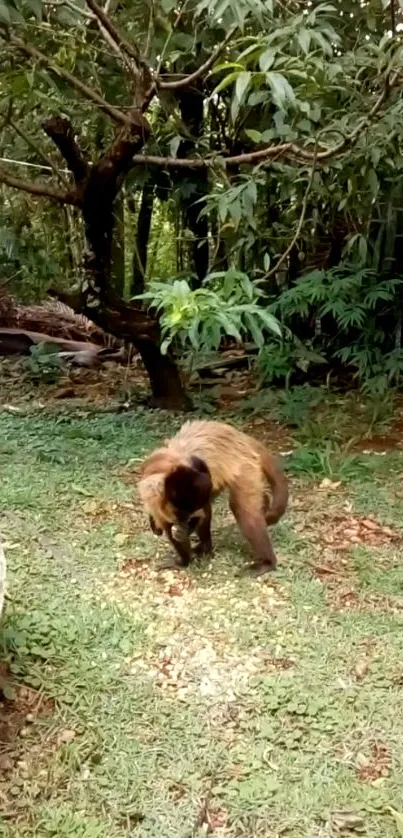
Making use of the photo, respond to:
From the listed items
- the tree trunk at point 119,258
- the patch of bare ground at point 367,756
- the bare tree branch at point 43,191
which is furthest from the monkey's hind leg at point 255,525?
the tree trunk at point 119,258

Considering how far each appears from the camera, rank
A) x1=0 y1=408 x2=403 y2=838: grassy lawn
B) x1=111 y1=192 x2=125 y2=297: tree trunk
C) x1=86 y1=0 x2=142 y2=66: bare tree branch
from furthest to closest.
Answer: x1=111 y1=192 x2=125 y2=297: tree trunk, x1=86 y1=0 x2=142 y2=66: bare tree branch, x1=0 y1=408 x2=403 y2=838: grassy lawn

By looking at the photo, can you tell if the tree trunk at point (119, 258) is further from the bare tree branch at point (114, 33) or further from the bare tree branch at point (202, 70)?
the bare tree branch at point (114, 33)

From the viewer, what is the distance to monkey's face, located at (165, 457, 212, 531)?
3.09 metres

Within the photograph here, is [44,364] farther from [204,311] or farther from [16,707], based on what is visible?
[16,707]

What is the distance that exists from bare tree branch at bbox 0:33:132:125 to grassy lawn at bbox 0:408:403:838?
1610 mm

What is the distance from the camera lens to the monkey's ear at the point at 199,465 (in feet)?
10.3

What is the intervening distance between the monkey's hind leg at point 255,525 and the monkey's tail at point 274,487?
0.09m

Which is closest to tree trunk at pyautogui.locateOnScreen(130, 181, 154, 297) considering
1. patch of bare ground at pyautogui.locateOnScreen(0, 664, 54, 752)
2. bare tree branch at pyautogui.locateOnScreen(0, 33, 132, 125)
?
bare tree branch at pyautogui.locateOnScreen(0, 33, 132, 125)

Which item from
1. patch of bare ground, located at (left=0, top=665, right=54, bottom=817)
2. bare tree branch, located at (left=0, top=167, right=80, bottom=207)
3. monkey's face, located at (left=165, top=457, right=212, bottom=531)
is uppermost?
bare tree branch, located at (left=0, top=167, right=80, bottom=207)

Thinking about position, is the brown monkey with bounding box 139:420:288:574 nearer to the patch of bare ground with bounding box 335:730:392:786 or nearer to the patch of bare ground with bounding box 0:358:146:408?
the patch of bare ground with bounding box 335:730:392:786

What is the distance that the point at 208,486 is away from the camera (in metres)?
3.14

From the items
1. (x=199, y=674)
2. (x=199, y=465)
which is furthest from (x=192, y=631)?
(x=199, y=465)

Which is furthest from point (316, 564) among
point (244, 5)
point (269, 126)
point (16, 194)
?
point (16, 194)

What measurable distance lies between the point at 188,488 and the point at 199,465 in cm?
10
